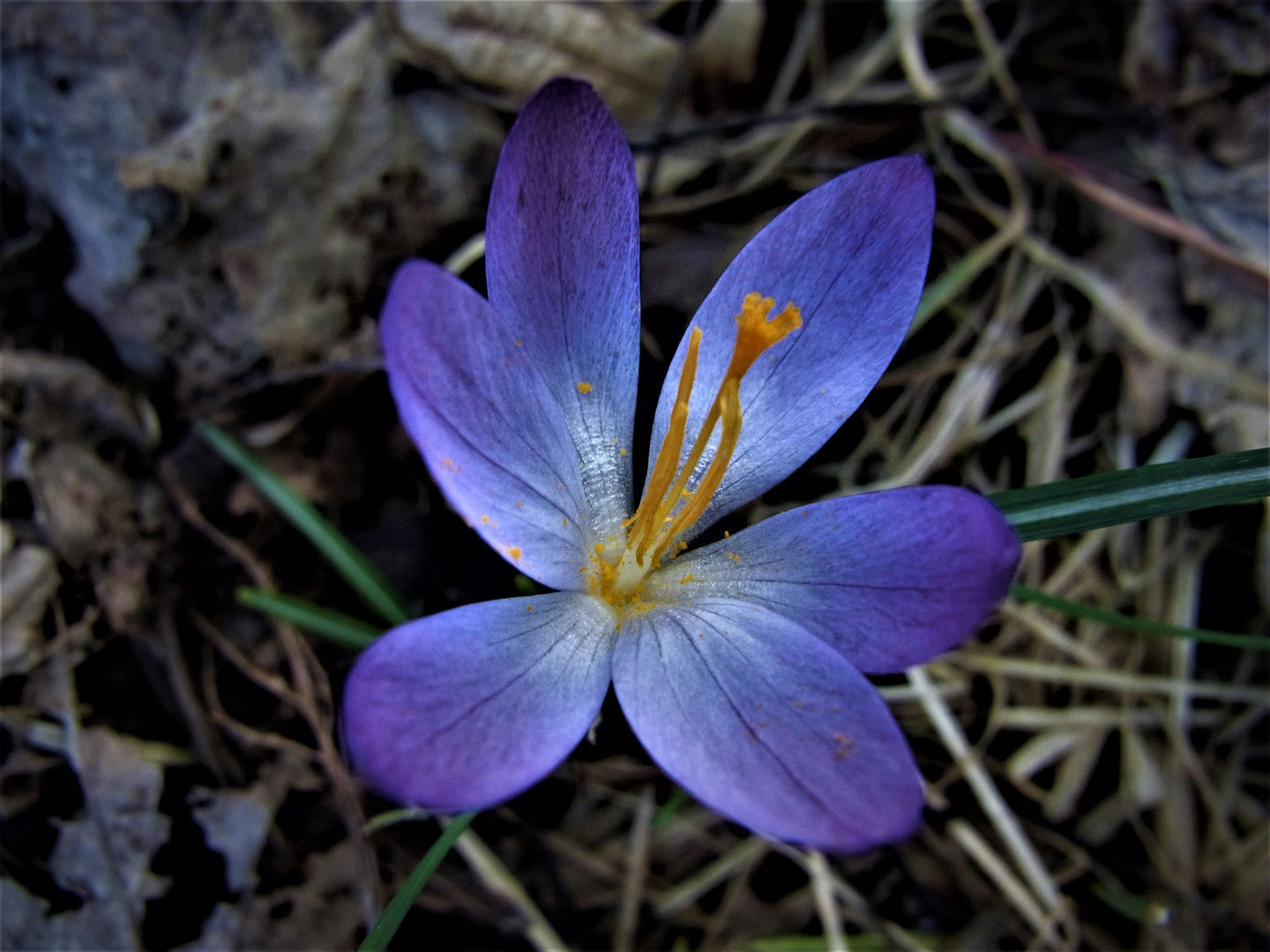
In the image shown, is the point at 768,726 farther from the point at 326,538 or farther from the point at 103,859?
the point at 103,859

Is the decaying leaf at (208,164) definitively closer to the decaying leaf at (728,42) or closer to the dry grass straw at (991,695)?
the dry grass straw at (991,695)

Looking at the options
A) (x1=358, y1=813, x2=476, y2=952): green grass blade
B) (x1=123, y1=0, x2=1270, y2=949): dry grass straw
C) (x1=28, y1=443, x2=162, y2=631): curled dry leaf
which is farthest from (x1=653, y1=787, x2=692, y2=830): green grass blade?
(x1=28, y1=443, x2=162, y2=631): curled dry leaf

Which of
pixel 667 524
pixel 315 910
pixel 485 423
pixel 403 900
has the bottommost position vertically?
pixel 315 910

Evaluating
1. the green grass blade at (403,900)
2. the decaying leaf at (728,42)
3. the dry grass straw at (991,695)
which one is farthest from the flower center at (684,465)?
the decaying leaf at (728,42)

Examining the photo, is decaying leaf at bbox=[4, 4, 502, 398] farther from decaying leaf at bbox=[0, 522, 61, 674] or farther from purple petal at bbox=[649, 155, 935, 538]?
purple petal at bbox=[649, 155, 935, 538]

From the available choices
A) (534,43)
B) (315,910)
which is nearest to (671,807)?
(315,910)

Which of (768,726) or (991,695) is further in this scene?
(991,695)

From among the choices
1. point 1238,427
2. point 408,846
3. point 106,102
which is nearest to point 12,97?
point 106,102
